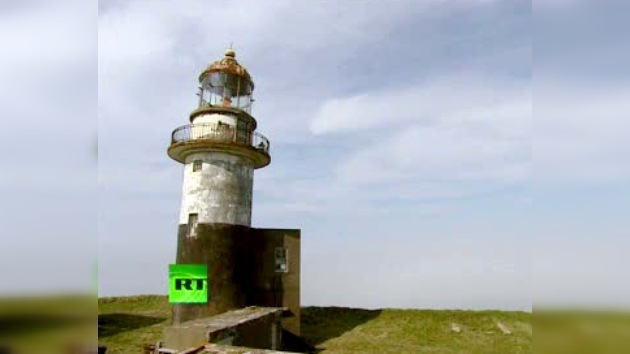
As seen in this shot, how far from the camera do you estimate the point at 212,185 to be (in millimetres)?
14383

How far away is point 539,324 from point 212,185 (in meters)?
13.2

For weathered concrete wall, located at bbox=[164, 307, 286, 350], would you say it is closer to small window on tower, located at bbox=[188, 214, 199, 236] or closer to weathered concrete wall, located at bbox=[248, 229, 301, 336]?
weathered concrete wall, located at bbox=[248, 229, 301, 336]

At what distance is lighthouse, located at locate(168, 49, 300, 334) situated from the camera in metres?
14.0

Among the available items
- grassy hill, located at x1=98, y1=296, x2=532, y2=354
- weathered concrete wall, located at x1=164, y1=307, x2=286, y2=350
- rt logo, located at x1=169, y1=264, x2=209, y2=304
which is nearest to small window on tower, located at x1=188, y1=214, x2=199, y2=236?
rt logo, located at x1=169, y1=264, x2=209, y2=304

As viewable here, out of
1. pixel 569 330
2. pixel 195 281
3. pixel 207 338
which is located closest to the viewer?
pixel 569 330

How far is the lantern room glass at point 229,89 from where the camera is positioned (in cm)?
1636

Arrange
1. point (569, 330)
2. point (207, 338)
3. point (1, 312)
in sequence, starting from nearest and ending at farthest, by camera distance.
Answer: point (1, 312), point (569, 330), point (207, 338)

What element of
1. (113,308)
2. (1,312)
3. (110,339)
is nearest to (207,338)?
(1,312)

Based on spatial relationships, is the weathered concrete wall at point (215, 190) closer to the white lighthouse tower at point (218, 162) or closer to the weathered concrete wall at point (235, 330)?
the white lighthouse tower at point (218, 162)

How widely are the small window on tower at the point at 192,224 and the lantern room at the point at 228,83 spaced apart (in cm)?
410

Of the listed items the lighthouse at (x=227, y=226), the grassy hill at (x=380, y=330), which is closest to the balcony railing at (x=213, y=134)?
the lighthouse at (x=227, y=226)

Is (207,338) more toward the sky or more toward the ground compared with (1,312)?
more toward the ground

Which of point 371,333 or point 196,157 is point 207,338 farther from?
point 371,333

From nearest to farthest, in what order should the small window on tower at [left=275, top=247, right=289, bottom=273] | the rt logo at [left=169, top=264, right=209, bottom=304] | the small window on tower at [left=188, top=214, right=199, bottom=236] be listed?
the rt logo at [left=169, top=264, right=209, bottom=304], the small window on tower at [left=188, top=214, right=199, bottom=236], the small window on tower at [left=275, top=247, right=289, bottom=273]
